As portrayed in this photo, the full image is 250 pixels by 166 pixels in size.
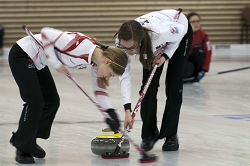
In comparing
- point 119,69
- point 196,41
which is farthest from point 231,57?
point 119,69

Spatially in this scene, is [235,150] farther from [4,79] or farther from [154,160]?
[4,79]

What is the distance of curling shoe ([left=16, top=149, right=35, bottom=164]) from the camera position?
3676 mm

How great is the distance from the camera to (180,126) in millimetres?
→ 4969

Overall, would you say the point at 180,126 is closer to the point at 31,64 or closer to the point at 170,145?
the point at 170,145

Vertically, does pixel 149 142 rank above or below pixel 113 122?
below

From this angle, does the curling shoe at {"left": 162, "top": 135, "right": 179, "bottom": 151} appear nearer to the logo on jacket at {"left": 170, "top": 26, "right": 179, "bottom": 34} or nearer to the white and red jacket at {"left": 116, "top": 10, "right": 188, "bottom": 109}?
the white and red jacket at {"left": 116, "top": 10, "right": 188, "bottom": 109}

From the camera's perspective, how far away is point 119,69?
3.40 m

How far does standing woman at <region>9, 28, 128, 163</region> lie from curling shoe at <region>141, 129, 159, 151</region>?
499mm

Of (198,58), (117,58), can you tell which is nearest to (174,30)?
(117,58)

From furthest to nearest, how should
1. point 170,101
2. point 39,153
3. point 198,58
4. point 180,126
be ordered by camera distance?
1. point 198,58
2. point 180,126
3. point 170,101
4. point 39,153

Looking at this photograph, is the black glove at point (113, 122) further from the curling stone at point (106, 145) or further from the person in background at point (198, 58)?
the person in background at point (198, 58)

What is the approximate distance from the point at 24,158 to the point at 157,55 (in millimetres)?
1126

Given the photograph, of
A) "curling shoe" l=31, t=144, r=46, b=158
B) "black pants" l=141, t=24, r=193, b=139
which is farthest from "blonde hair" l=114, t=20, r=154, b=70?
"curling shoe" l=31, t=144, r=46, b=158

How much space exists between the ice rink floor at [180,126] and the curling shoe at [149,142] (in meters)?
0.06
